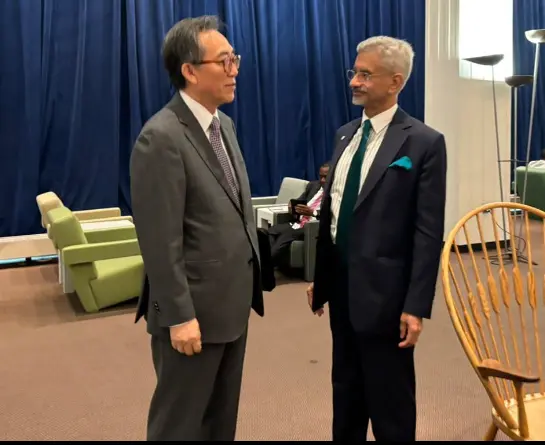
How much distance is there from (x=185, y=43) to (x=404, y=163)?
0.68 meters

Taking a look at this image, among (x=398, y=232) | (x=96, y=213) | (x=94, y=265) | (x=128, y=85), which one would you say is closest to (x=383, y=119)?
(x=398, y=232)

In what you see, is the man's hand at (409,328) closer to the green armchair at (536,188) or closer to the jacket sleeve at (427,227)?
the jacket sleeve at (427,227)

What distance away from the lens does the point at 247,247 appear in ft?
5.47

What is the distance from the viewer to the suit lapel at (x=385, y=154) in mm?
1740

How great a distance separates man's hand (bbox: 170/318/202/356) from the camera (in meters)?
1.52

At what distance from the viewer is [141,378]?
9.98 ft

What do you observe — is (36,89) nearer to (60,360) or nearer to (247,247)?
(60,360)

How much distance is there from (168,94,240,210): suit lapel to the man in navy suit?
424 millimetres

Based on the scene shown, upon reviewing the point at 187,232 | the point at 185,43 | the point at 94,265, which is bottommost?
the point at 94,265

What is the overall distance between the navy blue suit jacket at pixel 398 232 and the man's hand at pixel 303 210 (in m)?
3.02

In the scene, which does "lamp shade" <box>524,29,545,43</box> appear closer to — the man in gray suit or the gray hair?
the gray hair

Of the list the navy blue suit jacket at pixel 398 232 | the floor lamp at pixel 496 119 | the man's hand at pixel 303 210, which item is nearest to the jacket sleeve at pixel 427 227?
the navy blue suit jacket at pixel 398 232

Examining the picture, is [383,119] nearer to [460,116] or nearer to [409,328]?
[409,328]

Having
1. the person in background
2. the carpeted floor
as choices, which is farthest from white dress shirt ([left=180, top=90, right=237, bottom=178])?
the person in background
